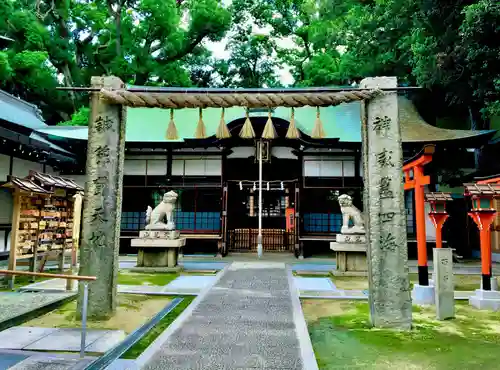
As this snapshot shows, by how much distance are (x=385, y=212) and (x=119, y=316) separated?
4.51 meters

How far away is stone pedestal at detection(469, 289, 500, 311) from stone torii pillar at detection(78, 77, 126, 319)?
6.50 meters

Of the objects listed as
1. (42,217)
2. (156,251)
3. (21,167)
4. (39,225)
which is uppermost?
(21,167)

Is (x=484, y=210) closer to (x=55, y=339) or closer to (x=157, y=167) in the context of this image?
(x=55, y=339)

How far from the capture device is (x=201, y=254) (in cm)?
1520

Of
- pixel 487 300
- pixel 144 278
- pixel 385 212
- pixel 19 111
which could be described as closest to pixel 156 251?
pixel 144 278

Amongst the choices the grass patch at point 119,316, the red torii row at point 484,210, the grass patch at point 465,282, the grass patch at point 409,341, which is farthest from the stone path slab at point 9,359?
the grass patch at point 465,282

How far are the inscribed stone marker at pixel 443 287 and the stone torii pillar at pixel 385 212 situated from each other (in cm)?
97

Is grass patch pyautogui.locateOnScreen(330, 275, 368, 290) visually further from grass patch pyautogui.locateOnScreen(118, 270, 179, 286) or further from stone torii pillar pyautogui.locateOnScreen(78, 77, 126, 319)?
stone torii pillar pyautogui.locateOnScreen(78, 77, 126, 319)

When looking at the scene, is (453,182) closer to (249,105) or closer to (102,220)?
(249,105)

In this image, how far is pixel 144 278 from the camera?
9.38 meters

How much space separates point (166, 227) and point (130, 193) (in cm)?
592

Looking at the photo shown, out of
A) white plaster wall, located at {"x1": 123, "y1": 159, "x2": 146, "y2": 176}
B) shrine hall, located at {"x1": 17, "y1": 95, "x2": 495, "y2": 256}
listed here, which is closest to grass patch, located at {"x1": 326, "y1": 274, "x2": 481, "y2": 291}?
shrine hall, located at {"x1": 17, "y1": 95, "x2": 495, "y2": 256}

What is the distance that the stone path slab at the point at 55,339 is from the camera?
4090 mm

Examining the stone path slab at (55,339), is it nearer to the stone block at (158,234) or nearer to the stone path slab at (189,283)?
the stone path slab at (189,283)
